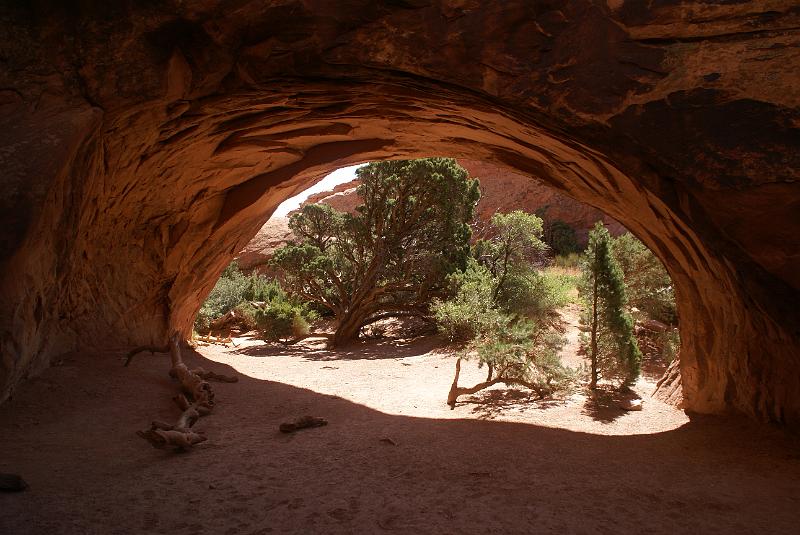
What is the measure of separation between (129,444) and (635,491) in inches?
171

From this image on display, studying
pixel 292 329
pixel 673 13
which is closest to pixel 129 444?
pixel 673 13

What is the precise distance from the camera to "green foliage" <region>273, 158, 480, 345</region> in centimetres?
1677

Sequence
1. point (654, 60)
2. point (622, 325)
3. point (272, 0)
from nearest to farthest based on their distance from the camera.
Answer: point (654, 60), point (272, 0), point (622, 325)

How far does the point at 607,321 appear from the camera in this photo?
27.0 feet

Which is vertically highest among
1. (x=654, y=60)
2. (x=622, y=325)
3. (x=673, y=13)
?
(x=673, y=13)

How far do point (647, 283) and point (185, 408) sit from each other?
11075mm

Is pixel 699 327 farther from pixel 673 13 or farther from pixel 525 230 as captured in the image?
pixel 525 230

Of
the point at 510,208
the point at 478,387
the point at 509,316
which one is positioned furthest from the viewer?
the point at 510,208

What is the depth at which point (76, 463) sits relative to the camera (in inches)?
160

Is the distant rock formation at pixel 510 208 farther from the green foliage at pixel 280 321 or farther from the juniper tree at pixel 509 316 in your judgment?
the juniper tree at pixel 509 316

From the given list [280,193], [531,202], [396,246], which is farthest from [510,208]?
[280,193]

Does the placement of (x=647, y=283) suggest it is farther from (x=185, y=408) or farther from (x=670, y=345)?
(x=185, y=408)

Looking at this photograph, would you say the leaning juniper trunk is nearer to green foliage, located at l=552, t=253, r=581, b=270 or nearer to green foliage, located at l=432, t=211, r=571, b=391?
green foliage, located at l=432, t=211, r=571, b=391

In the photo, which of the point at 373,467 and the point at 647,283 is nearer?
the point at 373,467
